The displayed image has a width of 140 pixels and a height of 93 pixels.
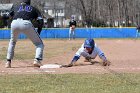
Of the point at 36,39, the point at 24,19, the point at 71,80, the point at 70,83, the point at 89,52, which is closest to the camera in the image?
the point at 70,83

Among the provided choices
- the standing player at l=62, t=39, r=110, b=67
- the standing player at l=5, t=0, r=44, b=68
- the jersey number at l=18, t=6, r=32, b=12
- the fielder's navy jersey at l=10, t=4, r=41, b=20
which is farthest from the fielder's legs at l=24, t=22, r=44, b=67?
the standing player at l=62, t=39, r=110, b=67

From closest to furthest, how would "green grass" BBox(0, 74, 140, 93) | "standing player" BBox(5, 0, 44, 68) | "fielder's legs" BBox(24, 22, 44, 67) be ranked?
"green grass" BBox(0, 74, 140, 93) < "standing player" BBox(5, 0, 44, 68) < "fielder's legs" BBox(24, 22, 44, 67)

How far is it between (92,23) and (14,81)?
55.0 metres

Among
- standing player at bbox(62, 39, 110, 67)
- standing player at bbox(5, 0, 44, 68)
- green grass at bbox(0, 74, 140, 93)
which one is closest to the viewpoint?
green grass at bbox(0, 74, 140, 93)

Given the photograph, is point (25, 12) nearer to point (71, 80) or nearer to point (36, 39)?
point (36, 39)

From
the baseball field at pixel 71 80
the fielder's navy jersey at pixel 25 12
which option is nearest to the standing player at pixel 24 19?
the fielder's navy jersey at pixel 25 12

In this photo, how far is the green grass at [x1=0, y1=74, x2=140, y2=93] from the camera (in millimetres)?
6488

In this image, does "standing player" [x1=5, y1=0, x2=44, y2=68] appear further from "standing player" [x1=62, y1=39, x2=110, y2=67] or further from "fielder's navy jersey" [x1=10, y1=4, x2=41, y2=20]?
"standing player" [x1=62, y1=39, x2=110, y2=67]

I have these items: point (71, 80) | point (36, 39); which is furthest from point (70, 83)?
point (36, 39)

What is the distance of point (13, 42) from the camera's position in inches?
398

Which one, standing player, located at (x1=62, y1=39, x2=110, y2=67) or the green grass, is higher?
standing player, located at (x1=62, y1=39, x2=110, y2=67)

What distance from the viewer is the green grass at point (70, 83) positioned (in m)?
6.49

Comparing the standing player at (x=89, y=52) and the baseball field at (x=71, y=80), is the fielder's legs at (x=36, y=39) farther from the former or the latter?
the standing player at (x=89, y=52)

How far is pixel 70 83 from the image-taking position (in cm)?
722
